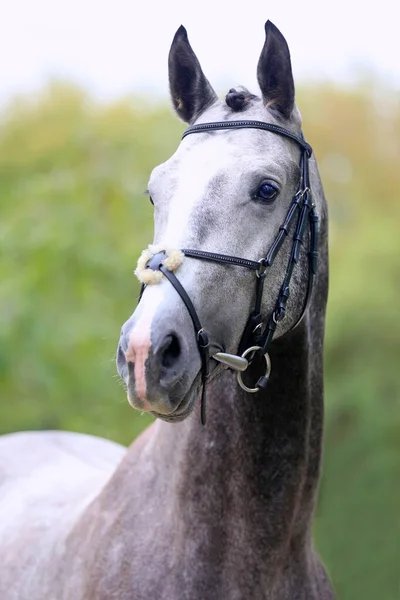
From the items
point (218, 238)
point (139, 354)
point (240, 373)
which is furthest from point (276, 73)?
point (139, 354)

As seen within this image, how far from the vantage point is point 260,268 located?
2629mm

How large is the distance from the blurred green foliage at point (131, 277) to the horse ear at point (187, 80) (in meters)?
3.88

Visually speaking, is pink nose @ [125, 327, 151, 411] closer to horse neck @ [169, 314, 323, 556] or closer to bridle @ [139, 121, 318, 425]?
bridle @ [139, 121, 318, 425]

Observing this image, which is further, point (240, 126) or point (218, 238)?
point (240, 126)

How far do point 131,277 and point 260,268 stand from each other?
228 inches

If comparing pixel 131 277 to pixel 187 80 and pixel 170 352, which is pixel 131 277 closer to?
pixel 187 80

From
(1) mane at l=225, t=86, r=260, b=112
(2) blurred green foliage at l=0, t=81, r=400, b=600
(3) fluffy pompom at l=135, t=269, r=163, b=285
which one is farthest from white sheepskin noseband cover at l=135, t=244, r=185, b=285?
(2) blurred green foliage at l=0, t=81, r=400, b=600

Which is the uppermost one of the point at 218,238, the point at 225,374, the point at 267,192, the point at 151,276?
the point at 267,192

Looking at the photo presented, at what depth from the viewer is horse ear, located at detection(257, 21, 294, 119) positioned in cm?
282

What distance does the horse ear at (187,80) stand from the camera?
9.88ft

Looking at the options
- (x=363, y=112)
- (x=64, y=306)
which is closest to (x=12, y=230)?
(x=64, y=306)

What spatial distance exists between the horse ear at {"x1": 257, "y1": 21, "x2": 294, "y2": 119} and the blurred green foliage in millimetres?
4142

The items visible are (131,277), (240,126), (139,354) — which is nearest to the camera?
(139,354)

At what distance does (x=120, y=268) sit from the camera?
811cm
